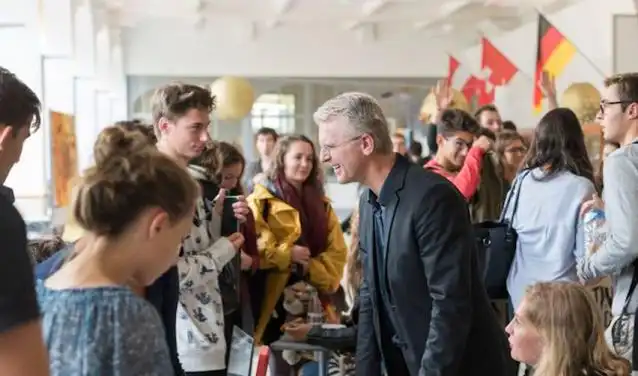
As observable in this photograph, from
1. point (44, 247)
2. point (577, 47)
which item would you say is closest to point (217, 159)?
point (44, 247)

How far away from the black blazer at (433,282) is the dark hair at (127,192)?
0.89 metres

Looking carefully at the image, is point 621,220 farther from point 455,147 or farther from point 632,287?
point 455,147

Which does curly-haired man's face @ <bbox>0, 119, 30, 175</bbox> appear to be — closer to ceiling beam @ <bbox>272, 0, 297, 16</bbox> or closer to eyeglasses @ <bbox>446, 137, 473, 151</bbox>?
eyeglasses @ <bbox>446, 137, 473, 151</bbox>

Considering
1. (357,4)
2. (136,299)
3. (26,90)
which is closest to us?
(136,299)

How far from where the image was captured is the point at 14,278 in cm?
125

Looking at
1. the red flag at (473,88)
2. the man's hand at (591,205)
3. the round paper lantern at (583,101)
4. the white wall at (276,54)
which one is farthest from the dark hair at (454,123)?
the white wall at (276,54)

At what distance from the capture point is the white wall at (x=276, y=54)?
13.4 m

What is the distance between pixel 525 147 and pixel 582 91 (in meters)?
2.51

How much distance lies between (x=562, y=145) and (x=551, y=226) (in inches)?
13.5

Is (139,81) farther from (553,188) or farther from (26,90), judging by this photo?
(26,90)

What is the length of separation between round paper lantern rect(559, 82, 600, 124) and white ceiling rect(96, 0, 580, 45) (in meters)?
2.77

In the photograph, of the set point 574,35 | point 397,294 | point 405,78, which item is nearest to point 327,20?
point 405,78

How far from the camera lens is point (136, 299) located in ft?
4.92

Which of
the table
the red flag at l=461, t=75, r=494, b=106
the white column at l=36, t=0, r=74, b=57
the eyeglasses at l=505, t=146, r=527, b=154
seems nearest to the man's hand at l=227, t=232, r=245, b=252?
the table
